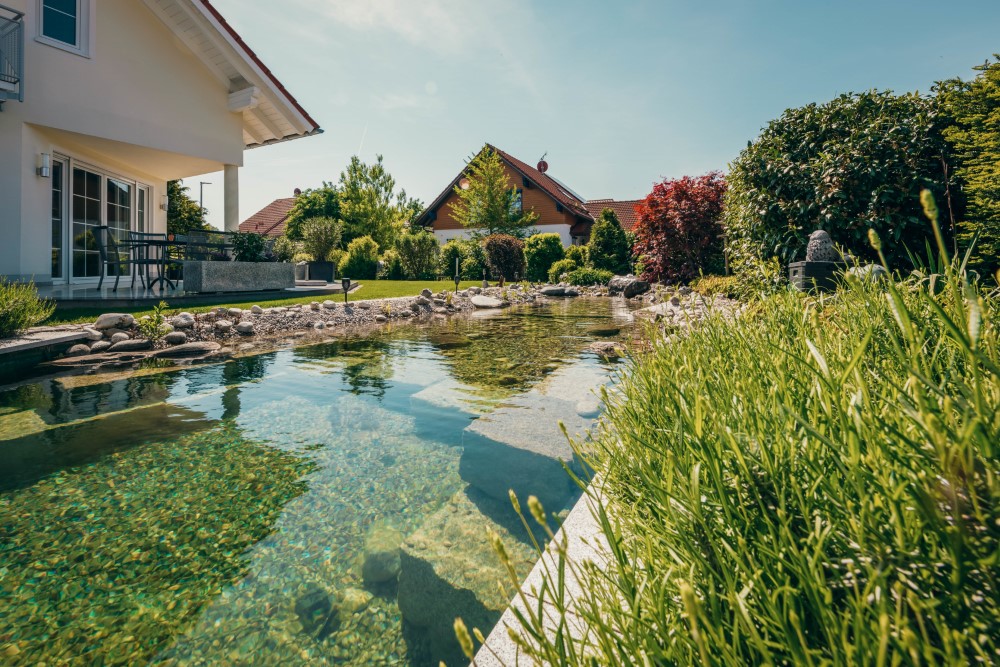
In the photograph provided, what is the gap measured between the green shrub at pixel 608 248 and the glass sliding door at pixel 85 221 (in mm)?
18555

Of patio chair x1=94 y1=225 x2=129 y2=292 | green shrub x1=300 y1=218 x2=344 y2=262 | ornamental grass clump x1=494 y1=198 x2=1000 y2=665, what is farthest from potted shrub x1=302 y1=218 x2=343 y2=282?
ornamental grass clump x1=494 y1=198 x2=1000 y2=665

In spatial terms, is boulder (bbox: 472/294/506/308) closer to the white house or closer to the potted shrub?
the white house

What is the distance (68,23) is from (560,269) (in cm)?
1763

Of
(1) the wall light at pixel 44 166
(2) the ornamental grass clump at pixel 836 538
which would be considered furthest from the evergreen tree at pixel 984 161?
(1) the wall light at pixel 44 166

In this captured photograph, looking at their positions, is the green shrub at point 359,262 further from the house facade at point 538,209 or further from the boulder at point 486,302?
the boulder at point 486,302

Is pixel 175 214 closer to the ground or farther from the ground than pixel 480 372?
farther from the ground

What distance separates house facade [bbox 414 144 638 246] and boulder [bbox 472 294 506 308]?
61.2ft

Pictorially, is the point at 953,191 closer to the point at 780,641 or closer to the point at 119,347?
the point at 780,641

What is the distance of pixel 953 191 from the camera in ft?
18.9

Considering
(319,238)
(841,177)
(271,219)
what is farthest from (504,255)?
(271,219)

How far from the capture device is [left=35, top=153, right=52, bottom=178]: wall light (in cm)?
905

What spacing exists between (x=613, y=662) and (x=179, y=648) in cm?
165

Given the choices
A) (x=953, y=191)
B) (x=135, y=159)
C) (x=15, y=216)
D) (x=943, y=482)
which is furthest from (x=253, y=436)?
(x=135, y=159)

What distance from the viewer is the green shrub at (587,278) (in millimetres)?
20969
